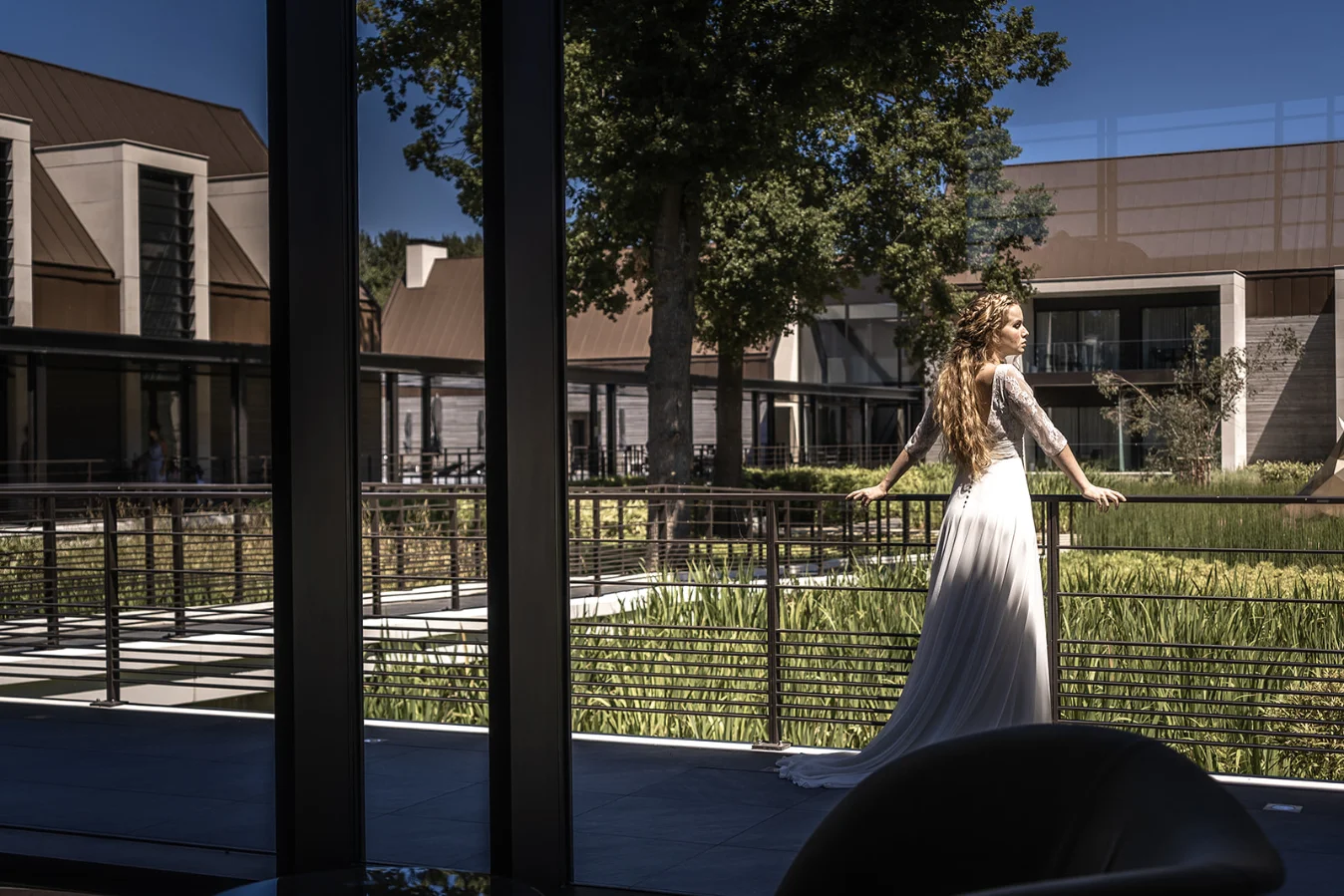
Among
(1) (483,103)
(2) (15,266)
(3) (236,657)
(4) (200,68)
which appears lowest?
(3) (236,657)

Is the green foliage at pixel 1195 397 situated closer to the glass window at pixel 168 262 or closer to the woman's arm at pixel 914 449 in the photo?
the woman's arm at pixel 914 449

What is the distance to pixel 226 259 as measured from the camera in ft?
10.8

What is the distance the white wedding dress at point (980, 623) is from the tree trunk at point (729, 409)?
1.50ft

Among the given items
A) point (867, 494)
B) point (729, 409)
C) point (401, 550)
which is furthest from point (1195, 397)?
point (401, 550)

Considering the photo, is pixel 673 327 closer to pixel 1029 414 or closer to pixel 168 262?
pixel 1029 414

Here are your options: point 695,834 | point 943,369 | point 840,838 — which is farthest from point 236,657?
point 840,838

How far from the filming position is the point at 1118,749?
1402mm

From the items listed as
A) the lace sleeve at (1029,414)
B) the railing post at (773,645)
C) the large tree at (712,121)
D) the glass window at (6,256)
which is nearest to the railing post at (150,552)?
the glass window at (6,256)

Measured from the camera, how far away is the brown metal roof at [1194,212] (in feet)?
8.93

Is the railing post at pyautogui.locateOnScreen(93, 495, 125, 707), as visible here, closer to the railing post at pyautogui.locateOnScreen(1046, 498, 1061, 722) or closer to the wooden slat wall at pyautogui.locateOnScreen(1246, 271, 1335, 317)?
the railing post at pyautogui.locateOnScreen(1046, 498, 1061, 722)

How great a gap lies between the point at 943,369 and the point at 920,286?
0.29 meters

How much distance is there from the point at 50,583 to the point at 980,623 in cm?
283

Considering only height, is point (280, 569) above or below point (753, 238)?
below

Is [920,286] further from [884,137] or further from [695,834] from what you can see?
[695,834]
